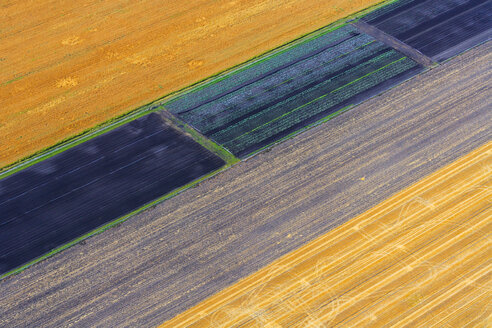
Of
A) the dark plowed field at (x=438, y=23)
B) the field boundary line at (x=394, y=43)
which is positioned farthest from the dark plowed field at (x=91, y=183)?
the dark plowed field at (x=438, y=23)

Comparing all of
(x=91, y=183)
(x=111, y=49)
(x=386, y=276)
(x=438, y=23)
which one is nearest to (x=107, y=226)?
(x=91, y=183)

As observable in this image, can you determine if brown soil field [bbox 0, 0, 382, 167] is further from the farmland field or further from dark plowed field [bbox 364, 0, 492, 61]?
the farmland field

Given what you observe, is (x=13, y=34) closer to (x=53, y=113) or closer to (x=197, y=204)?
(x=53, y=113)

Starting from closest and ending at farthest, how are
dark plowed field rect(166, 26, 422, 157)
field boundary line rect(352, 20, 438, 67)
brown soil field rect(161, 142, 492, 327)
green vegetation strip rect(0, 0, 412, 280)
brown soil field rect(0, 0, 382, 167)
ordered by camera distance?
brown soil field rect(161, 142, 492, 327) < green vegetation strip rect(0, 0, 412, 280) < dark plowed field rect(166, 26, 422, 157) < brown soil field rect(0, 0, 382, 167) < field boundary line rect(352, 20, 438, 67)

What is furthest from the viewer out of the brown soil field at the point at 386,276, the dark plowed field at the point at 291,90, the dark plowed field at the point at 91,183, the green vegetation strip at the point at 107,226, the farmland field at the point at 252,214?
the dark plowed field at the point at 291,90

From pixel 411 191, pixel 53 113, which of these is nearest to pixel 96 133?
pixel 53 113

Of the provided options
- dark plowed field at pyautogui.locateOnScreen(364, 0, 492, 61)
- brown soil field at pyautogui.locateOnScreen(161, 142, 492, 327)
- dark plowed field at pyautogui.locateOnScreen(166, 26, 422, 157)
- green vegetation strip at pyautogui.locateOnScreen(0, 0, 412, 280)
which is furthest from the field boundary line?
brown soil field at pyautogui.locateOnScreen(161, 142, 492, 327)

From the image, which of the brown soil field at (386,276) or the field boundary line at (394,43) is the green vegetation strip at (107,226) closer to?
the brown soil field at (386,276)
